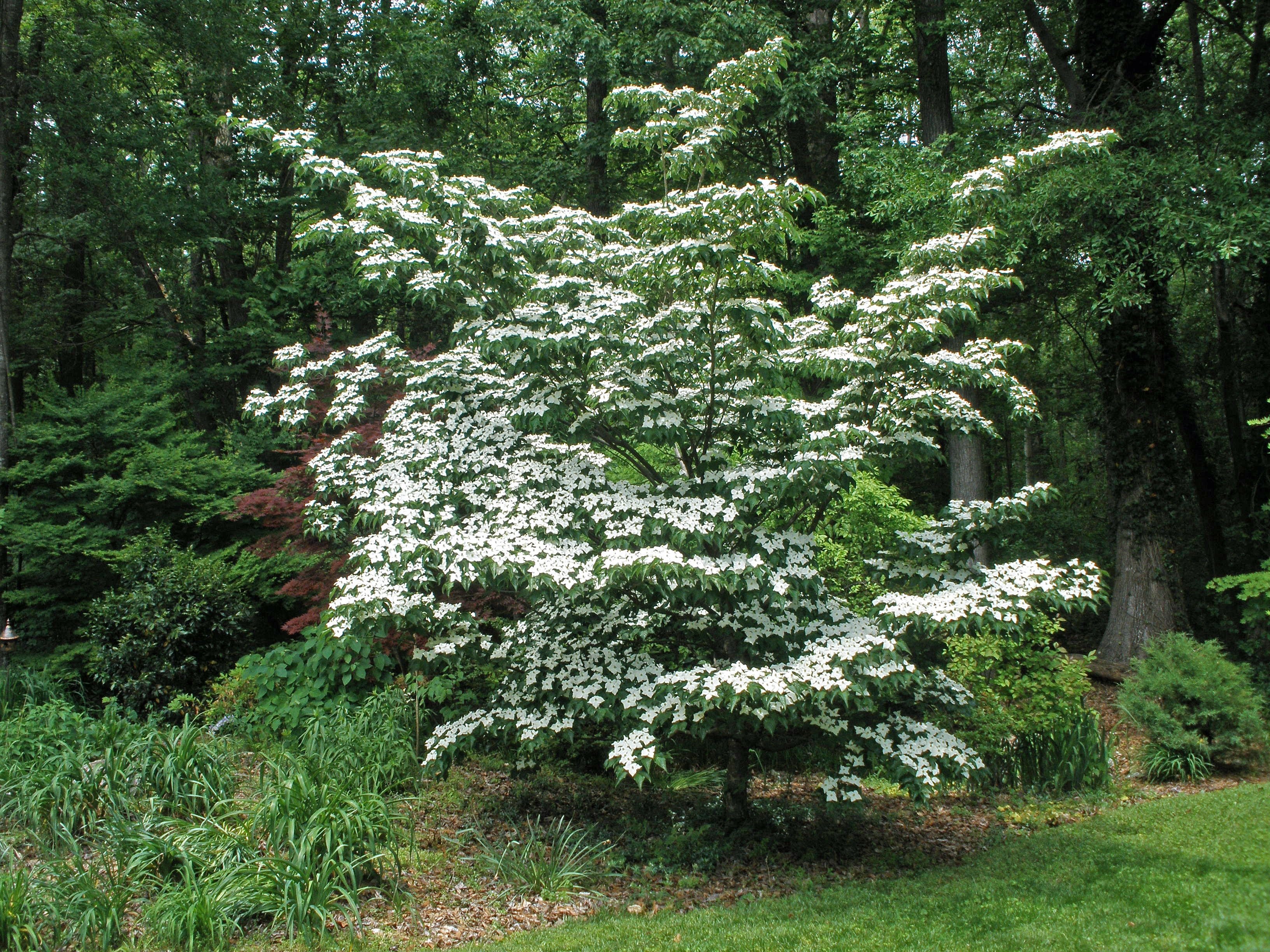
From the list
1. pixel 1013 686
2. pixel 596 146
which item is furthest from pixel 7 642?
pixel 1013 686

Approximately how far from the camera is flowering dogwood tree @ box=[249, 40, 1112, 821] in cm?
444


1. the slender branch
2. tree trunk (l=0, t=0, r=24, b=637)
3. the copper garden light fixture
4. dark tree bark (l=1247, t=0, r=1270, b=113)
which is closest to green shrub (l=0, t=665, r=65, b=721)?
the copper garden light fixture

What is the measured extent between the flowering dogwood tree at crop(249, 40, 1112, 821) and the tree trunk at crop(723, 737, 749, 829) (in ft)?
0.06

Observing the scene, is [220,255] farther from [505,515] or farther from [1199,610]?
[1199,610]

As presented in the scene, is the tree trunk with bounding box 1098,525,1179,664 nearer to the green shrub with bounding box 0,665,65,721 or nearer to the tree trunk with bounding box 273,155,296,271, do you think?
the green shrub with bounding box 0,665,65,721

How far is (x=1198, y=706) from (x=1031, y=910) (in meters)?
4.10

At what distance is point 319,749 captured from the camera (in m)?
5.87

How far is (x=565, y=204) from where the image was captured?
13.4 meters

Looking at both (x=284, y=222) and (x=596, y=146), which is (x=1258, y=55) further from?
(x=284, y=222)

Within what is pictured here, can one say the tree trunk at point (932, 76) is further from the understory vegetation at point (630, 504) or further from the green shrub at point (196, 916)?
the green shrub at point (196, 916)

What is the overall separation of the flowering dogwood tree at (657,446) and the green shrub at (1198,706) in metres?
3.16

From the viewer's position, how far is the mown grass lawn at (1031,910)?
369 cm

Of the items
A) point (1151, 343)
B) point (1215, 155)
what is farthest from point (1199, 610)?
point (1215, 155)

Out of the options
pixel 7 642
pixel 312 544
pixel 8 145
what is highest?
pixel 8 145
